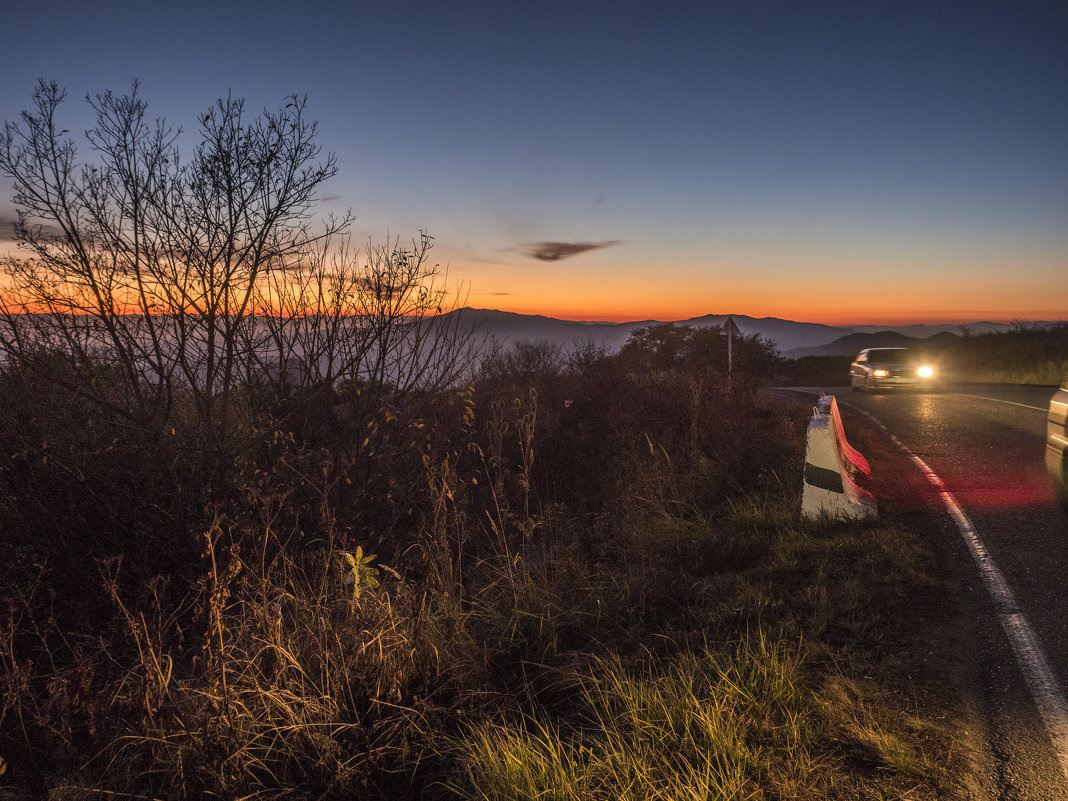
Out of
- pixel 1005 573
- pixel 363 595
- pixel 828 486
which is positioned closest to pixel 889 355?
pixel 828 486

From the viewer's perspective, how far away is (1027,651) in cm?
338

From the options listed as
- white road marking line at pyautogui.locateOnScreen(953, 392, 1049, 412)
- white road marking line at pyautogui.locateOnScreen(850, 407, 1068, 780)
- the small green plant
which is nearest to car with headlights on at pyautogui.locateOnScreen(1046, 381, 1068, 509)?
white road marking line at pyautogui.locateOnScreen(850, 407, 1068, 780)

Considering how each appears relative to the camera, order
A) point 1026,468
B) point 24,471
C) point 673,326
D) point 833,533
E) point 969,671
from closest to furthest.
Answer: point 969,671
point 24,471
point 833,533
point 1026,468
point 673,326

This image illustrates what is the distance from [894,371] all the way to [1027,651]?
16598mm

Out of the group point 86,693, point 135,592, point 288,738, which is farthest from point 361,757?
point 135,592

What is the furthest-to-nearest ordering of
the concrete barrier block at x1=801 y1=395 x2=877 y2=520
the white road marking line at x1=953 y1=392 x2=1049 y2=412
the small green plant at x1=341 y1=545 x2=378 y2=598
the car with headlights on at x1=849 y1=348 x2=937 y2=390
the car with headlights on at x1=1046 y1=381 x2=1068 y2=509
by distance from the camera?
the car with headlights on at x1=849 y1=348 x2=937 y2=390
the white road marking line at x1=953 y1=392 x2=1049 y2=412
the car with headlights on at x1=1046 y1=381 x2=1068 y2=509
the concrete barrier block at x1=801 y1=395 x2=877 y2=520
the small green plant at x1=341 y1=545 x2=378 y2=598

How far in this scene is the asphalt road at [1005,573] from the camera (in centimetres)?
260

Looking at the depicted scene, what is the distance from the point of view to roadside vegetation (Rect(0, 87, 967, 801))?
8.74 feet

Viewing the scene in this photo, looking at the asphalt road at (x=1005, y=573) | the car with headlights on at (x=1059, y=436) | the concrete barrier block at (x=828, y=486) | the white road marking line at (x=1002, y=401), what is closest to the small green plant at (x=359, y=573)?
the asphalt road at (x=1005, y=573)

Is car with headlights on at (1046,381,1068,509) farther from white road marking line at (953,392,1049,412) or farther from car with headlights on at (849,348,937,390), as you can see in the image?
car with headlights on at (849,348,937,390)

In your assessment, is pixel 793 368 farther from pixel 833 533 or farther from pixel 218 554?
pixel 218 554

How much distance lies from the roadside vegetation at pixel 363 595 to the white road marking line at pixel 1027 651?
0.39 meters

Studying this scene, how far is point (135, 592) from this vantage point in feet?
15.1

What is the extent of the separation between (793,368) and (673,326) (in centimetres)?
1171
